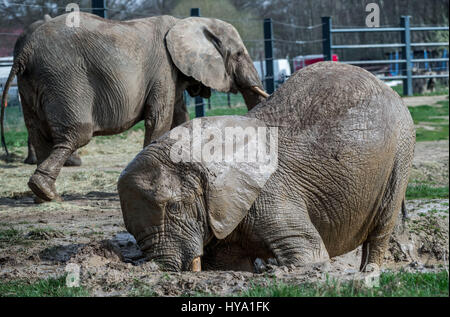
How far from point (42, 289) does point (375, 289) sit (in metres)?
1.77

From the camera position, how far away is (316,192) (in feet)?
14.7

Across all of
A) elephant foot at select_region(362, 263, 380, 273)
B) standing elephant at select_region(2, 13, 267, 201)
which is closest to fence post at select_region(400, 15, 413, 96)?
standing elephant at select_region(2, 13, 267, 201)

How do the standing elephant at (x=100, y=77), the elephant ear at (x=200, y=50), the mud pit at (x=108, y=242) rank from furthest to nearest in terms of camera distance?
the elephant ear at (x=200, y=50) → the standing elephant at (x=100, y=77) → the mud pit at (x=108, y=242)

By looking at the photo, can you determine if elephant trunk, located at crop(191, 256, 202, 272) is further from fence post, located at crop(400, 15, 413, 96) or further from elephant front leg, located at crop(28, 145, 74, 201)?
fence post, located at crop(400, 15, 413, 96)

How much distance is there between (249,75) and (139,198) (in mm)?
4919

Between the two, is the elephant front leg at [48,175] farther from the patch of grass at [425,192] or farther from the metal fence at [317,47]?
the patch of grass at [425,192]

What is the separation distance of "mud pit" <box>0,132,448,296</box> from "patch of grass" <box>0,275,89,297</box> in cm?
11

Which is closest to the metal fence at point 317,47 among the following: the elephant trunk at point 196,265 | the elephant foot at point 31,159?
the elephant foot at point 31,159

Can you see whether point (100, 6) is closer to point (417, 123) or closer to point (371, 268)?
point (417, 123)

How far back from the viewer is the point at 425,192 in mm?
8055

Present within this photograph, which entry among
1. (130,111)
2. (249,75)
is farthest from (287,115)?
(249,75)

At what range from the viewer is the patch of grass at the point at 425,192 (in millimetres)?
7855

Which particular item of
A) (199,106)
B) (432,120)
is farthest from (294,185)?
(432,120)

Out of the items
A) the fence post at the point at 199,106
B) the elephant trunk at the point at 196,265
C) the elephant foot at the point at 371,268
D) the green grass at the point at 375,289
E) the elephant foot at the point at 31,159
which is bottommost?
the elephant foot at the point at 31,159
